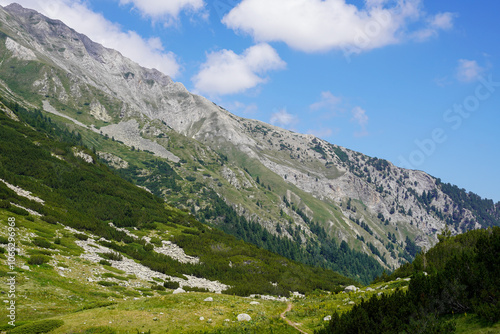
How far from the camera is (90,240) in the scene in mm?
46219

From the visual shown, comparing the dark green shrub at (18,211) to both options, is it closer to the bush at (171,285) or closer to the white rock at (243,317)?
the bush at (171,285)

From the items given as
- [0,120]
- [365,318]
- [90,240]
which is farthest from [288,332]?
[0,120]

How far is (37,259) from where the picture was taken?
29.1 meters

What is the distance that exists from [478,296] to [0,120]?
106 meters

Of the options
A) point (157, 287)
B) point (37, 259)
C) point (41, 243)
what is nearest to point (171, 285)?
point (157, 287)

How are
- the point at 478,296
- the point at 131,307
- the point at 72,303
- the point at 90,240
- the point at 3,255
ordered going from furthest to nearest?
the point at 90,240 → the point at 3,255 → the point at 72,303 → the point at 131,307 → the point at 478,296

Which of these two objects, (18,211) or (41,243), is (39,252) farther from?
(18,211)

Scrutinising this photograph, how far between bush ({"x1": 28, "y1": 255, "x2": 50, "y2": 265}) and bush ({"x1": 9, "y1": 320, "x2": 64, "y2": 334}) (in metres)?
14.2

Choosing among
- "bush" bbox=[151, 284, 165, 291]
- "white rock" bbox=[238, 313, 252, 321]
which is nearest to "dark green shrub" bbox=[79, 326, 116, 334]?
"white rock" bbox=[238, 313, 252, 321]

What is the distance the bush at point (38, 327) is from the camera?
16105 mm

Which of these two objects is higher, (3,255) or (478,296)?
(478,296)

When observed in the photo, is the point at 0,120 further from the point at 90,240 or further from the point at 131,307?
the point at 131,307

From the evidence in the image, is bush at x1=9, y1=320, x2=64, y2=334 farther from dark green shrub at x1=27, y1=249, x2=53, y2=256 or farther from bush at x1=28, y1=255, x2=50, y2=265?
dark green shrub at x1=27, y1=249, x2=53, y2=256

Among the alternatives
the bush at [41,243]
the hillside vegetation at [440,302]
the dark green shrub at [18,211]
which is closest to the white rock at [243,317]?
the hillside vegetation at [440,302]
